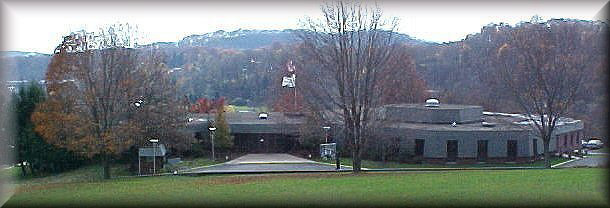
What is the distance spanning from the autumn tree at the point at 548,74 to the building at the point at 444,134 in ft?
7.03

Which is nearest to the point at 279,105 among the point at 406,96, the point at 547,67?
the point at 406,96

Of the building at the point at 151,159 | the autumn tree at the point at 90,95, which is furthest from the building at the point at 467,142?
the autumn tree at the point at 90,95

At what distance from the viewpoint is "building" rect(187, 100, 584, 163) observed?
2289cm

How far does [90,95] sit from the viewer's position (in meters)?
14.5

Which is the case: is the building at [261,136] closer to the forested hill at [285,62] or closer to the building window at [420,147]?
the forested hill at [285,62]

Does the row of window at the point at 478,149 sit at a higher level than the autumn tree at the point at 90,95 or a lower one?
lower

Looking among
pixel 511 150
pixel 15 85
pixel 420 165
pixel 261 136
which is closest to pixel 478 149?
pixel 511 150

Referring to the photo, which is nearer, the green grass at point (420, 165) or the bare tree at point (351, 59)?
the bare tree at point (351, 59)

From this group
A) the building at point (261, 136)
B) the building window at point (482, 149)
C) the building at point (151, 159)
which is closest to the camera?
the building at point (151, 159)

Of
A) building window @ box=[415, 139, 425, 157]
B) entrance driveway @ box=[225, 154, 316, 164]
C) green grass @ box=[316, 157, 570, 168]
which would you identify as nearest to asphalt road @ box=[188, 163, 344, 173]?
entrance driveway @ box=[225, 154, 316, 164]

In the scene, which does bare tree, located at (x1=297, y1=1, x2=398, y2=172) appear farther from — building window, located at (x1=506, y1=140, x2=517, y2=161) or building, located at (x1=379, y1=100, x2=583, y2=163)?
building window, located at (x1=506, y1=140, x2=517, y2=161)

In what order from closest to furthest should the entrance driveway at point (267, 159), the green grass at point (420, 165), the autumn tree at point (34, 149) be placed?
the autumn tree at point (34, 149) → the green grass at point (420, 165) → the entrance driveway at point (267, 159)

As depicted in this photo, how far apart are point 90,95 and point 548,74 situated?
43.5ft

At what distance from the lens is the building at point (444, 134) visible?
75.1ft
